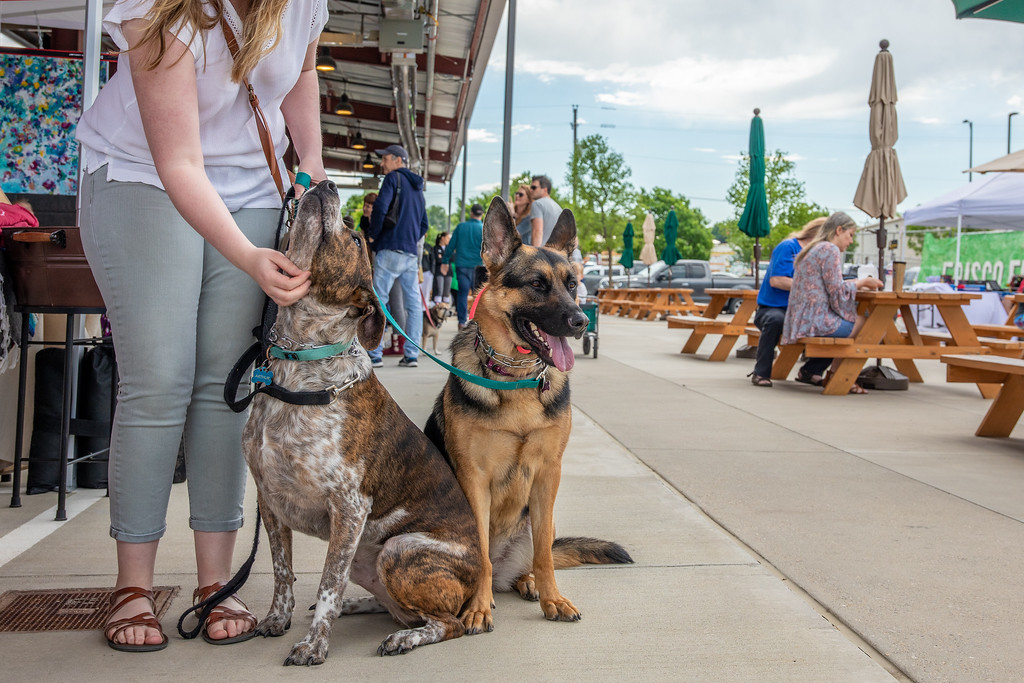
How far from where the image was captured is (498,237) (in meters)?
3.02

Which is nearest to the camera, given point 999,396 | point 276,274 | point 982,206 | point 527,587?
point 276,274

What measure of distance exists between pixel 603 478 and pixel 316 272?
2.85m

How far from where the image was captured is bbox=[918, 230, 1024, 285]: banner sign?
22.7 m

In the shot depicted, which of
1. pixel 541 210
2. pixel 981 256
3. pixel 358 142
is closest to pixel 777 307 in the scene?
pixel 541 210

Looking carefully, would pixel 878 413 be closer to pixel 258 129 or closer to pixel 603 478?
pixel 603 478

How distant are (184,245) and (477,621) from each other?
1431 mm

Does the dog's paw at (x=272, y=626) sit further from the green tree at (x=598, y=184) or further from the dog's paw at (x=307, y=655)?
the green tree at (x=598, y=184)

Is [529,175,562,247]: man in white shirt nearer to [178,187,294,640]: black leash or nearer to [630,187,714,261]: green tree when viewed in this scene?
[178,187,294,640]: black leash

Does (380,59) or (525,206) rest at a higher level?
(380,59)

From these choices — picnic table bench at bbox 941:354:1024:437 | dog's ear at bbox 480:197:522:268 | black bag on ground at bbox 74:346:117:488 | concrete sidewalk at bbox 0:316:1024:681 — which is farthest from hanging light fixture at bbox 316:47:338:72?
dog's ear at bbox 480:197:522:268

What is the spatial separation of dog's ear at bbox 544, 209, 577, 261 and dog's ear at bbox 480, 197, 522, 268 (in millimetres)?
321

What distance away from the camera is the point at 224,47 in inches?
90.4

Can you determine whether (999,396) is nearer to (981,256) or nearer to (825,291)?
(825,291)

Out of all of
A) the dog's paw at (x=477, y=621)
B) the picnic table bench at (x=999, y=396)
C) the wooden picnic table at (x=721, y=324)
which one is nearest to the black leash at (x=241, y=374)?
the dog's paw at (x=477, y=621)
